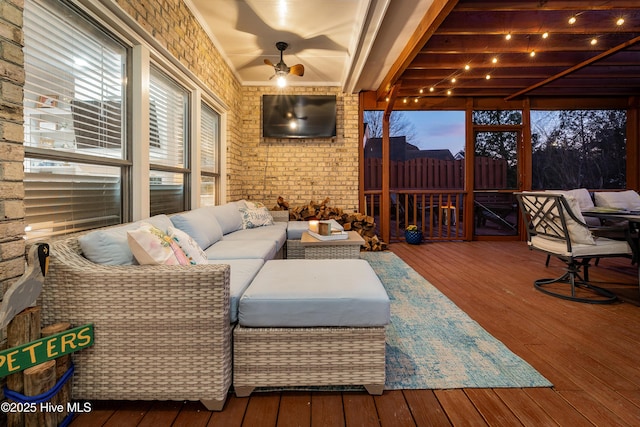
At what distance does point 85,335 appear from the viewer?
1.36 m

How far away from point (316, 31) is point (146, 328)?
364cm

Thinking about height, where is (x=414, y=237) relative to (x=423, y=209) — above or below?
below

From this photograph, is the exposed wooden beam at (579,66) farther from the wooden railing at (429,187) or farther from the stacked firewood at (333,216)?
the stacked firewood at (333,216)

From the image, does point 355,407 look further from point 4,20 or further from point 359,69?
point 359,69

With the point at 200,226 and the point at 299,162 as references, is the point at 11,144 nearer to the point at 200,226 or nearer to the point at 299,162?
the point at 200,226

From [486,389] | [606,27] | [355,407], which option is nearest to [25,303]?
[355,407]

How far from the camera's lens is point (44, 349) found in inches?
47.9

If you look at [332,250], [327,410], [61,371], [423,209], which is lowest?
[327,410]

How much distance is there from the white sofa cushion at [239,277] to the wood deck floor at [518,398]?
16.9 inches

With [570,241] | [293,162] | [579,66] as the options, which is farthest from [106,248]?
[579,66]

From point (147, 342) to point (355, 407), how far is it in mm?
969

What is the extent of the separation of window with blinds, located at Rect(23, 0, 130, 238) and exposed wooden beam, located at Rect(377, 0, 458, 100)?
2.64 m

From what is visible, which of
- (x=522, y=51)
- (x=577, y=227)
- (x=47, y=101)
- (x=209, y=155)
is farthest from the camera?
(x=209, y=155)

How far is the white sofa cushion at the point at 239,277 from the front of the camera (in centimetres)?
152
